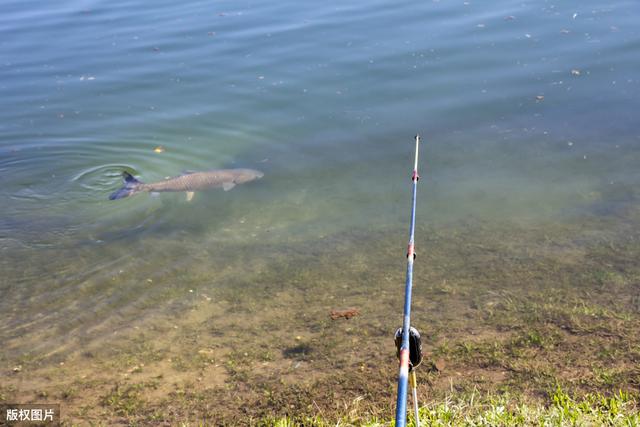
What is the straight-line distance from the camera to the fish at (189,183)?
9.37 metres

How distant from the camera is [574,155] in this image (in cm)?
951

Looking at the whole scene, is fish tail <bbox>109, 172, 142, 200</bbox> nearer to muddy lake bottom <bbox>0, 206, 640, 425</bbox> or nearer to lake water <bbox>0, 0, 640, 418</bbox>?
lake water <bbox>0, 0, 640, 418</bbox>

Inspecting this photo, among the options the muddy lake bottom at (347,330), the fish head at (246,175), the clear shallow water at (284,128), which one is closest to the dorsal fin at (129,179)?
the clear shallow water at (284,128)

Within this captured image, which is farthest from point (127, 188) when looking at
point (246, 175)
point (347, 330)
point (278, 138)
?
point (347, 330)

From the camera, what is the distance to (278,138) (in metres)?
11.0

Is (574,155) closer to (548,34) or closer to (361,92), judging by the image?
(361,92)

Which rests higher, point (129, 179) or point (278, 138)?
point (278, 138)

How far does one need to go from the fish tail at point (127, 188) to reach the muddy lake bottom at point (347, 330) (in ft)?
6.66

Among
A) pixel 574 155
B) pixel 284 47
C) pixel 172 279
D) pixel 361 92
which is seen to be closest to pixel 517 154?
pixel 574 155

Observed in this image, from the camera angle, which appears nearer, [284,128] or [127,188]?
[127,188]

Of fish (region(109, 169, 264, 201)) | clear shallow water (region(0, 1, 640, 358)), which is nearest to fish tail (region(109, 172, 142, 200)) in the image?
fish (region(109, 169, 264, 201))

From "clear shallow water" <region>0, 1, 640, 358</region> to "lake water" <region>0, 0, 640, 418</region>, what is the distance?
0.13ft

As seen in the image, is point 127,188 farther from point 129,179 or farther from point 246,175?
point 246,175

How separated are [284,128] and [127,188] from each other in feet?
9.94
